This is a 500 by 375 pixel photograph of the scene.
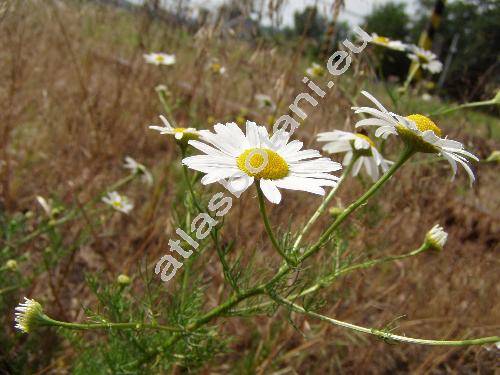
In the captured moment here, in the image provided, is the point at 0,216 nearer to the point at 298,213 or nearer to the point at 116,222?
the point at 116,222

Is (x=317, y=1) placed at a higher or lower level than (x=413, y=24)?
higher

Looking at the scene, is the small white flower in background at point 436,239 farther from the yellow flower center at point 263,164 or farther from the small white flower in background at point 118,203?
the small white flower in background at point 118,203

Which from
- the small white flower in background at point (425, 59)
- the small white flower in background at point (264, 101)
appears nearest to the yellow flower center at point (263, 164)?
the small white flower in background at point (425, 59)

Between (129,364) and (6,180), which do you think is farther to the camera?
(6,180)

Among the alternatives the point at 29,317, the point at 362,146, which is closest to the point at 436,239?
the point at 362,146

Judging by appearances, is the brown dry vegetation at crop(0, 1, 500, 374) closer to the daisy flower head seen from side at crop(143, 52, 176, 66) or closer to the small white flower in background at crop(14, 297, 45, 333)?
the daisy flower head seen from side at crop(143, 52, 176, 66)

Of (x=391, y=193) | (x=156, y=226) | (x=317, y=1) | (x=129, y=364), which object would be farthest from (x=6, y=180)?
(x=391, y=193)

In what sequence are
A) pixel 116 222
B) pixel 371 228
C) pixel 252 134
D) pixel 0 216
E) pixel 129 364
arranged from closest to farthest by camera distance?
pixel 252 134
pixel 129 364
pixel 371 228
pixel 0 216
pixel 116 222
